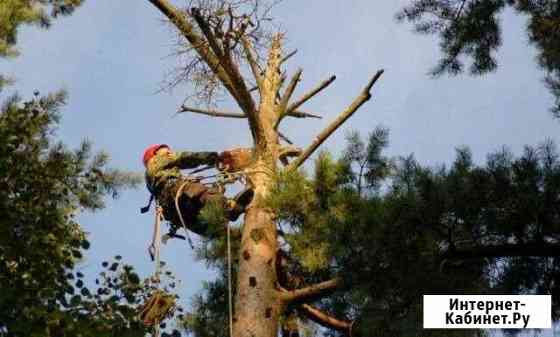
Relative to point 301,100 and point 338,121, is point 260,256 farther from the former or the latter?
point 301,100

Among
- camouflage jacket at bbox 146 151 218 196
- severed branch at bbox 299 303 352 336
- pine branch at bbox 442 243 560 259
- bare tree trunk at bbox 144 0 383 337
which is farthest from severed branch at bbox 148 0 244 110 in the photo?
pine branch at bbox 442 243 560 259

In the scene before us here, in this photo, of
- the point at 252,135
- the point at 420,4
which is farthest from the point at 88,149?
the point at 420,4

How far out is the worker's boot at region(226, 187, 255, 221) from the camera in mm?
7219

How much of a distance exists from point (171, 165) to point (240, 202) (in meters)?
1.05

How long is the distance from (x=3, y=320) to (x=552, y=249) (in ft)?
10.1

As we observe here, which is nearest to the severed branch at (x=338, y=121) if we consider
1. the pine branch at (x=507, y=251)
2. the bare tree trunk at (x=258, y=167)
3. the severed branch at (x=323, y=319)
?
the bare tree trunk at (x=258, y=167)

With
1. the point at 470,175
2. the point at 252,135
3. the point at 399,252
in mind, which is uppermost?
the point at 252,135

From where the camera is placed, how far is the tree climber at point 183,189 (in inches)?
286

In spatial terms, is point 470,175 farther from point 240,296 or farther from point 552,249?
point 240,296

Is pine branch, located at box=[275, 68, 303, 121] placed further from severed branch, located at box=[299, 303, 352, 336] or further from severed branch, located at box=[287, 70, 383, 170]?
severed branch, located at box=[299, 303, 352, 336]

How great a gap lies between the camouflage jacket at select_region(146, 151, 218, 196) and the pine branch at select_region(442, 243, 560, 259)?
2912mm

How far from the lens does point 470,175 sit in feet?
17.7

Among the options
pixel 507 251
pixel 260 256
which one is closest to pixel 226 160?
pixel 260 256

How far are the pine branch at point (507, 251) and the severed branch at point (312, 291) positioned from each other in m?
0.75
